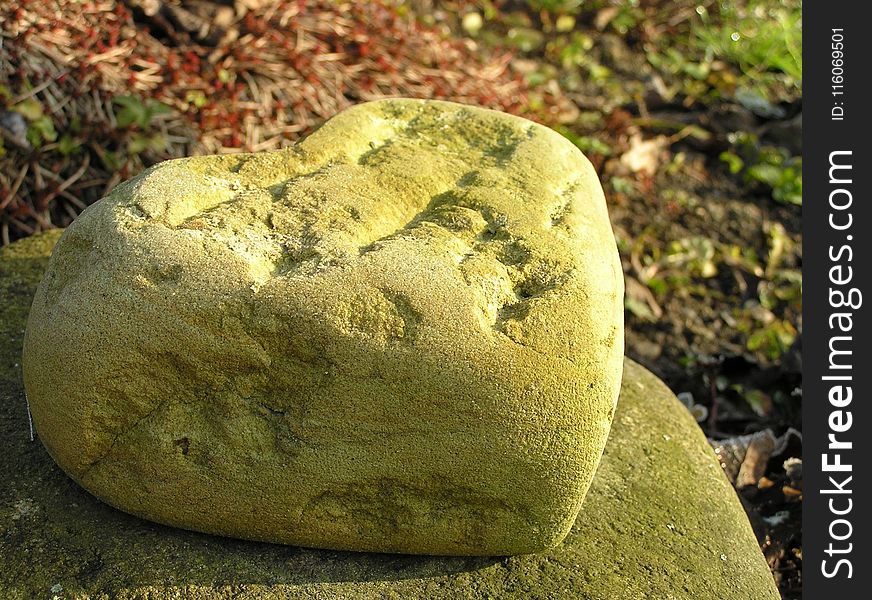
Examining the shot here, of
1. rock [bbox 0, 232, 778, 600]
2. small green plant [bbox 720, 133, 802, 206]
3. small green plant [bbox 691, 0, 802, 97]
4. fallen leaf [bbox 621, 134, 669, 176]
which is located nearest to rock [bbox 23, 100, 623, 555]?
rock [bbox 0, 232, 778, 600]

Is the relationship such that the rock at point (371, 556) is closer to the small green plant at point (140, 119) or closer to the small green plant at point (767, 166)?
the small green plant at point (140, 119)

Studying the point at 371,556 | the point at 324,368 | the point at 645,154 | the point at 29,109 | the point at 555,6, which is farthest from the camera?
the point at 555,6

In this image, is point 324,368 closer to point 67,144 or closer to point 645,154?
point 67,144

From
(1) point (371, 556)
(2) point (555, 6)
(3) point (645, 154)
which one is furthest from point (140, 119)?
(2) point (555, 6)

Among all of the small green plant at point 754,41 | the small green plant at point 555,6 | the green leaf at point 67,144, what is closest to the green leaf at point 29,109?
the green leaf at point 67,144

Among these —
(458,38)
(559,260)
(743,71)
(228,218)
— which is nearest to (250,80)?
(458,38)

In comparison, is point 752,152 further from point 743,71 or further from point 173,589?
point 173,589

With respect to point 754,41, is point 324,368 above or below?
above
